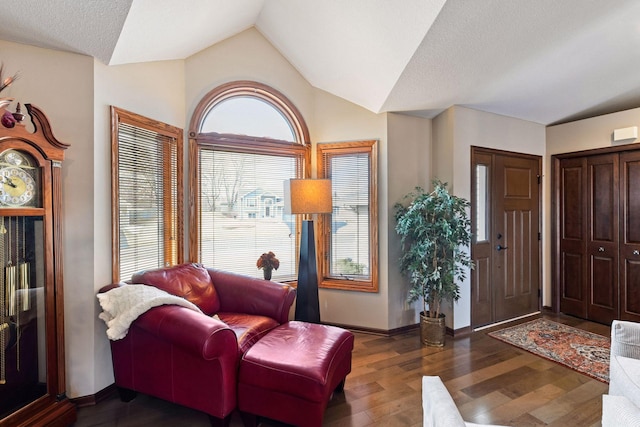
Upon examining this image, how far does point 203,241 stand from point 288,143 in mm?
1393

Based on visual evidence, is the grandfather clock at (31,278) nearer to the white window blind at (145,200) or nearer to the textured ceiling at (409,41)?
the white window blind at (145,200)

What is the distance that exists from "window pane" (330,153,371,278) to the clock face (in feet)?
8.39

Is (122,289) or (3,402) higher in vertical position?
(122,289)

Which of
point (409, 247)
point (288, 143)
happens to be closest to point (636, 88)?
point (409, 247)

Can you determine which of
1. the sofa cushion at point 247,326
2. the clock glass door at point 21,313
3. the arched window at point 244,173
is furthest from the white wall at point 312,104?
the clock glass door at point 21,313

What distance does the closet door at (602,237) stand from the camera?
3.50 m

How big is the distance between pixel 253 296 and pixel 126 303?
0.92m

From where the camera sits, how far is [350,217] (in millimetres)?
3553

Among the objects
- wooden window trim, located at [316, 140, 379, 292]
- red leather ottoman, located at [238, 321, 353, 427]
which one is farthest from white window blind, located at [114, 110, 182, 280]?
wooden window trim, located at [316, 140, 379, 292]

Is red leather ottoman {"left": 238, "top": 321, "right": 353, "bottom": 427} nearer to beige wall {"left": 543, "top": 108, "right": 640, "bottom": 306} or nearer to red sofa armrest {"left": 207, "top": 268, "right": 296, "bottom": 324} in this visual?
red sofa armrest {"left": 207, "top": 268, "right": 296, "bottom": 324}

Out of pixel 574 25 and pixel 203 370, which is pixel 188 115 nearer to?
pixel 203 370

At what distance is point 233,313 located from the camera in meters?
2.60

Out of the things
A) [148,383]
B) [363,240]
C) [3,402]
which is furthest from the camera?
[363,240]

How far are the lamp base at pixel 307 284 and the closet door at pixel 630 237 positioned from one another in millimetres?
3404
